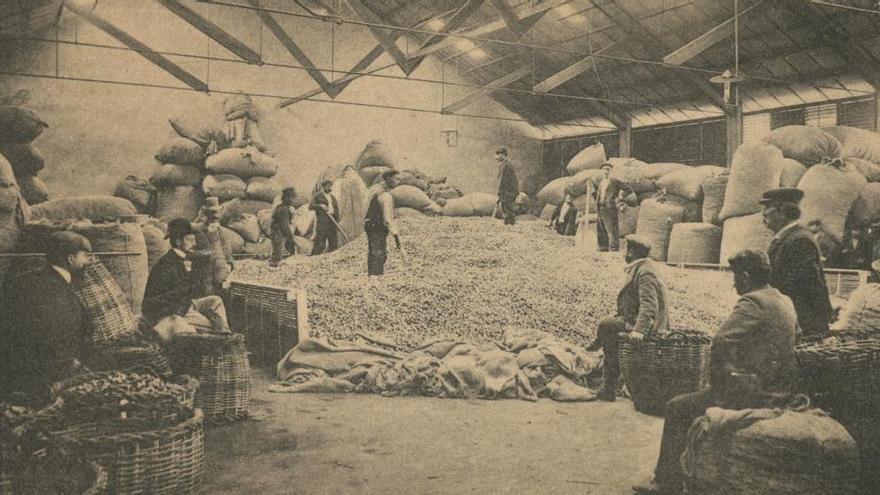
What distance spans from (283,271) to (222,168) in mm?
3504

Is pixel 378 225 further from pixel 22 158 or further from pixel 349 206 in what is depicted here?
pixel 22 158

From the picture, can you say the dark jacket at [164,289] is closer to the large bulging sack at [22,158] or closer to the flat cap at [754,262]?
the flat cap at [754,262]

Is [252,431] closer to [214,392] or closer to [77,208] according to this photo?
[214,392]

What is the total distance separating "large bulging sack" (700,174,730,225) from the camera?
23.1 ft

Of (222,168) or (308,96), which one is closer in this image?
(222,168)

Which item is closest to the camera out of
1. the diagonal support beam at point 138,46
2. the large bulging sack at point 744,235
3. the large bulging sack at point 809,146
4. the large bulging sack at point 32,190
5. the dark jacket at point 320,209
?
the large bulging sack at point 32,190

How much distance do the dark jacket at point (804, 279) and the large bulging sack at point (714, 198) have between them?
12.8 ft

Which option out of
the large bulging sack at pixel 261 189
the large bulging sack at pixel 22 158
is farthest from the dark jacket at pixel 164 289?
the large bulging sack at pixel 261 189

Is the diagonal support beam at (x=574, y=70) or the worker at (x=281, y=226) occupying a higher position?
the diagonal support beam at (x=574, y=70)

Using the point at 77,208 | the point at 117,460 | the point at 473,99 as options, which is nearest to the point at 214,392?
the point at 117,460

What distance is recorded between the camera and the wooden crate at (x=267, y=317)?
4.77 meters

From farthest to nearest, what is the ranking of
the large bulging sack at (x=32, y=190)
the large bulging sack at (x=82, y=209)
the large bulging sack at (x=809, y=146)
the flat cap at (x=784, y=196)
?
the large bulging sack at (x=809, y=146)
the large bulging sack at (x=82, y=209)
the large bulging sack at (x=32, y=190)
the flat cap at (x=784, y=196)

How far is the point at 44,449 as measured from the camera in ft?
6.90

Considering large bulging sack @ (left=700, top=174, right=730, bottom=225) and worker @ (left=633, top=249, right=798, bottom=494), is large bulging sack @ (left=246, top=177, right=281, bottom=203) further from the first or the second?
worker @ (left=633, top=249, right=798, bottom=494)
